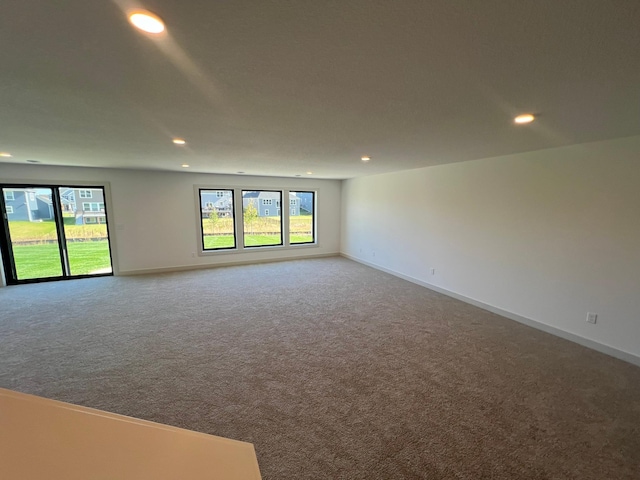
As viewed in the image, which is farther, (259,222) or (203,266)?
(259,222)

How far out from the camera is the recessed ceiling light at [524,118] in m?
2.18

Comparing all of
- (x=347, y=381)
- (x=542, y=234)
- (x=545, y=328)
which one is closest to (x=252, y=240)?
(x=347, y=381)

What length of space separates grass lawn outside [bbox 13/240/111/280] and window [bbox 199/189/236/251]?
2.07 meters

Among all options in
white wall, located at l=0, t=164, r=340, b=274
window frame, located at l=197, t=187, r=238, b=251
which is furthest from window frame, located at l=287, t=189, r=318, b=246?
window frame, located at l=197, t=187, r=238, b=251

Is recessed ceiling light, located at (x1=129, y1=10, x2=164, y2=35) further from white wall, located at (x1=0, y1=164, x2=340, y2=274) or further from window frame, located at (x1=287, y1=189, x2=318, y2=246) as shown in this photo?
window frame, located at (x1=287, y1=189, x2=318, y2=246)

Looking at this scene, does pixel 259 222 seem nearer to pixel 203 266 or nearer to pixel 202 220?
pixel 202 220

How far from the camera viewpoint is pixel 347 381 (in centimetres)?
250

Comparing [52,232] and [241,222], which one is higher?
[241,222]

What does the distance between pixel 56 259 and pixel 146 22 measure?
6.63 m

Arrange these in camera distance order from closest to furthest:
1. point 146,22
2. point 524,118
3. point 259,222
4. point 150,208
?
point 146,22 → point 524,118 → point 150,208 → point 259,222

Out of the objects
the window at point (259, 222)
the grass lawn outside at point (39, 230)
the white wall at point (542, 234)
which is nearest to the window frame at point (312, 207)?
the window at point (259, 222)

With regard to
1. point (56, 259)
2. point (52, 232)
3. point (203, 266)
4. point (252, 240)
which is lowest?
point (203, 266)

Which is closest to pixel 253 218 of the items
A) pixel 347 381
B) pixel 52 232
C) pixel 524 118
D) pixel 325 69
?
pixel 52 232

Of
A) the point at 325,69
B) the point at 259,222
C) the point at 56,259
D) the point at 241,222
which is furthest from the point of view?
the point at 259,222
